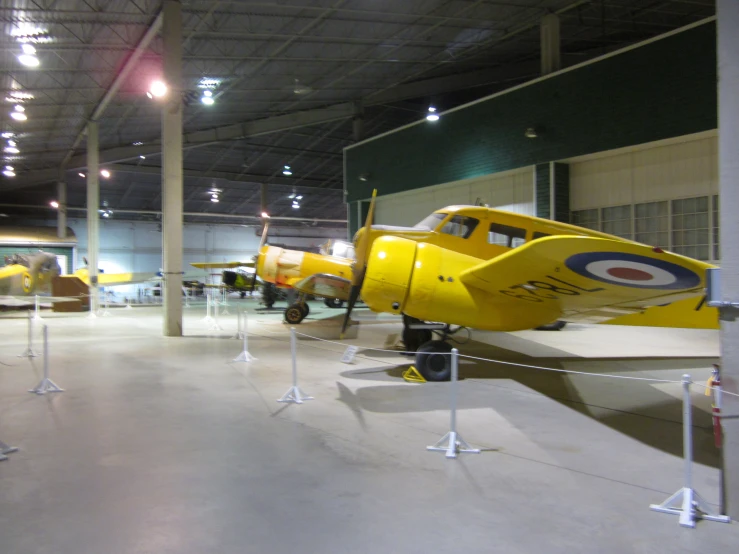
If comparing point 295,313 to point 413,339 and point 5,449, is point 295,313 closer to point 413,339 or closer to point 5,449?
point 413,339

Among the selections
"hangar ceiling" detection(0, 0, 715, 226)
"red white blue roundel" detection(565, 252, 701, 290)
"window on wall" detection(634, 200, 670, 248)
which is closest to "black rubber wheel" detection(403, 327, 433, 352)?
"red white blue roundel" detection(565, 252, 701, 290)

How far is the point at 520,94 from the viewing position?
16.6m

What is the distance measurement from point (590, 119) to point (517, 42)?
636 cm

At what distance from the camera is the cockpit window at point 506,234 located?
9.02 metres

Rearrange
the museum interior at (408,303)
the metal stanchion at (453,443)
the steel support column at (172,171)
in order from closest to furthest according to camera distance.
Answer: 1. the museum interior at (408,303)
2. the metal stanchion at (453,443)
3. the steel support column at (172,171)

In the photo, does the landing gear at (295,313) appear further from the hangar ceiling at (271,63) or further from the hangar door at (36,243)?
the hangar door at (36,243)

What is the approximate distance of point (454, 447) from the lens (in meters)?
4.42

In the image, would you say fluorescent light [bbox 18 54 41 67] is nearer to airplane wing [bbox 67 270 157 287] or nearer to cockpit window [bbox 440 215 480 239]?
airplane wing [bbox 67 270 157 287]

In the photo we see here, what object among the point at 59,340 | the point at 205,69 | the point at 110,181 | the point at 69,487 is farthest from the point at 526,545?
the point at 110,181

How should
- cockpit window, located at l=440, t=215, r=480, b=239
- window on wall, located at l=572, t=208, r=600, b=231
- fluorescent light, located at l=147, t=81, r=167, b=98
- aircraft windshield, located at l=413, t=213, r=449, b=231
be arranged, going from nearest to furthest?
cockpit window, located at l=440, t=215, r=480, b=239, aircraft windshield, located at l=413, t=213, r=449, b=231, fluorescent light, located at l=147, t=81, r=167, b=98, window on wall, located at l=572, t=208, r=600, b=231

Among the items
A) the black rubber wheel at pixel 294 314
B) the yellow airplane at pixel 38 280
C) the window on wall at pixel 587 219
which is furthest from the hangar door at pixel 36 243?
the window on wall at pixel 587 219

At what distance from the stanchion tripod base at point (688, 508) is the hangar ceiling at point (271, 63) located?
14.3 m

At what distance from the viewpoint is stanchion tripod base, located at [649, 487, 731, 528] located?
123 inches

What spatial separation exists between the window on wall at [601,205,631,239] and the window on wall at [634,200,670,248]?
236 mm
